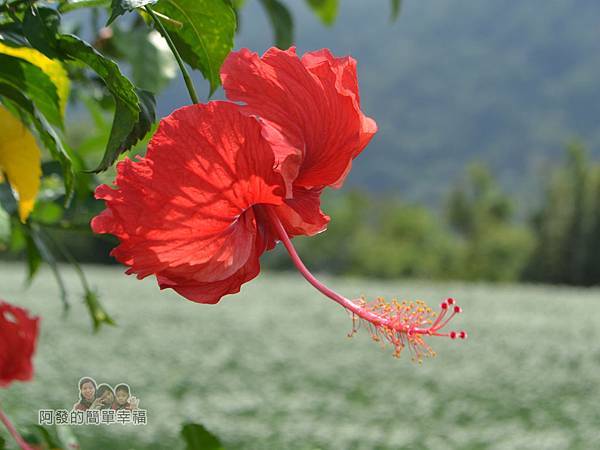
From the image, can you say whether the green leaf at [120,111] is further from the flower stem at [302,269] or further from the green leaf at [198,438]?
the green leaf at [198,438]

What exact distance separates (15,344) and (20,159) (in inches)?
4.3

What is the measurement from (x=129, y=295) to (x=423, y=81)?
5202cm

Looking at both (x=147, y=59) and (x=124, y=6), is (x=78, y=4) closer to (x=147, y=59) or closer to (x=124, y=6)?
(x=124, y=6)

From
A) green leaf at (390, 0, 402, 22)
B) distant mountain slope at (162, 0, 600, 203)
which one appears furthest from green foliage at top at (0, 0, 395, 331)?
distant mountain slope at (162, 0, 600, 203)

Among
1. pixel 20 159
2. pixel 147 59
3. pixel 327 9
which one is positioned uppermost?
pixel 327 9

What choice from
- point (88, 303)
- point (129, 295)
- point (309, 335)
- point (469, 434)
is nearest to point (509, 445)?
point (469, 434)

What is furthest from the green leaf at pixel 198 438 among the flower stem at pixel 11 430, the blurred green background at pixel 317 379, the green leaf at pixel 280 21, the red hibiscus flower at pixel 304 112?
the blurred green background at pixel 317 379

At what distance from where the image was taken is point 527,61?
55438 millimetres

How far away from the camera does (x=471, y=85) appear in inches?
2144

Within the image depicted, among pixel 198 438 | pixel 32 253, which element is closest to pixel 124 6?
pixel 198 438

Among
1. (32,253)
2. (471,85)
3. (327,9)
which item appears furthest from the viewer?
(471,85)

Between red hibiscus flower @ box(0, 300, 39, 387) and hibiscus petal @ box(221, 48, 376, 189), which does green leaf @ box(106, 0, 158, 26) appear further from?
red hibiscus flower @ box(0, 300, 39, 387)

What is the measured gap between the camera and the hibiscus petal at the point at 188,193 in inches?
8.8

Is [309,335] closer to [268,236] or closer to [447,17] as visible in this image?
[268,236]
